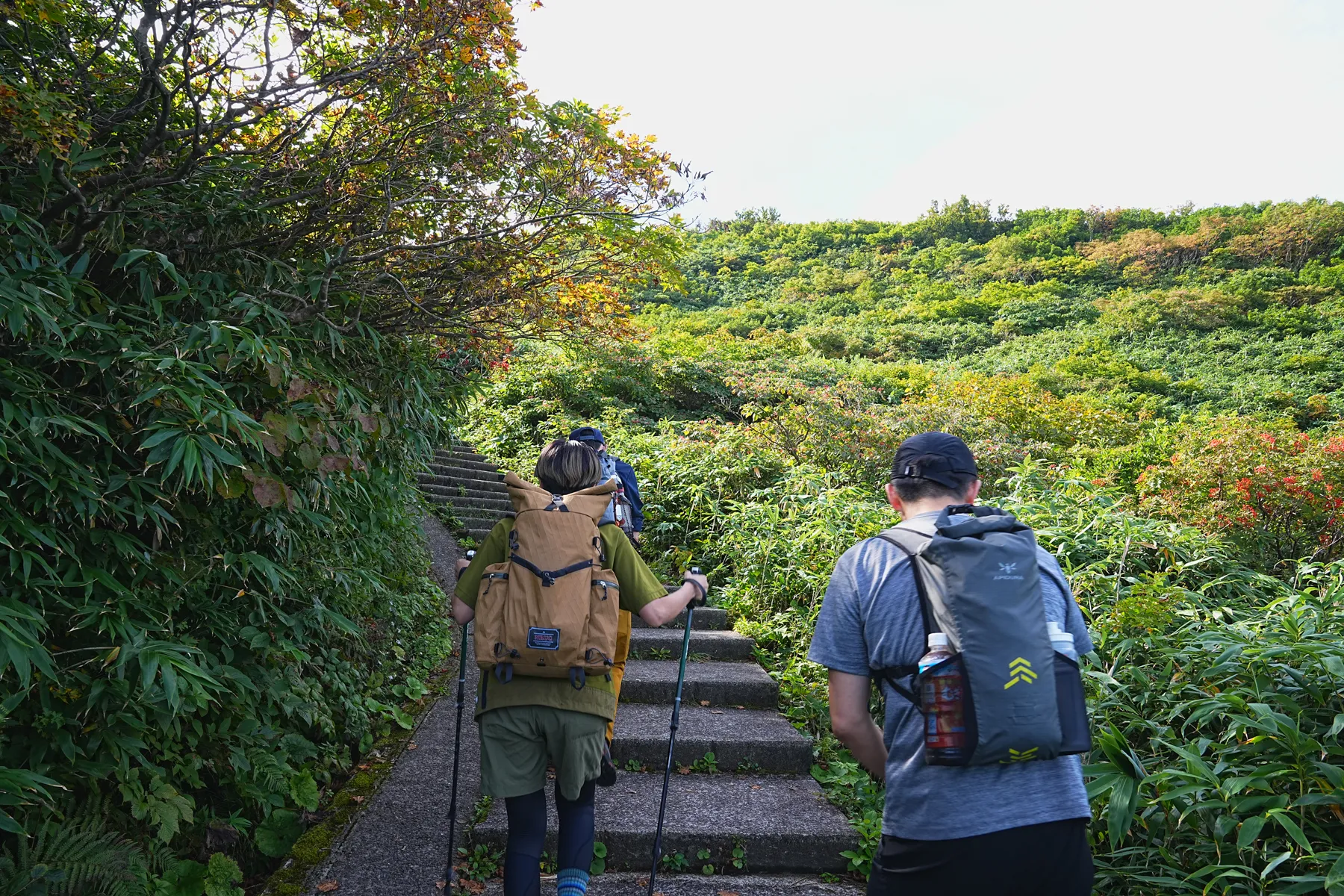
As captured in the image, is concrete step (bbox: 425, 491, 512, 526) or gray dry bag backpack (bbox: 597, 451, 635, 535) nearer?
gray dry bag backpack (bbox: 597, 451, 635, 535)

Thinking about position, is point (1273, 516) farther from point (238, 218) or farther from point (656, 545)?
point (238, 218)

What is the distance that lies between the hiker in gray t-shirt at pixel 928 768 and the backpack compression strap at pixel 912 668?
1cm

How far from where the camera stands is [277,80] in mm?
3020

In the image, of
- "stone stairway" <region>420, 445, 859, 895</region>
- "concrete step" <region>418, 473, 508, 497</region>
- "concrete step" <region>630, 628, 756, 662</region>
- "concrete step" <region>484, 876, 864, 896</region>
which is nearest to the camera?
"concrete step" <region>484, 876, 864, 896</region>

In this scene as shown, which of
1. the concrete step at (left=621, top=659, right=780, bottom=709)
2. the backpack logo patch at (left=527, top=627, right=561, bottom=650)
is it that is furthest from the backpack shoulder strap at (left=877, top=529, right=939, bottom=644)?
the concrete step at (left=621, top=659, right=780, bottom=709)

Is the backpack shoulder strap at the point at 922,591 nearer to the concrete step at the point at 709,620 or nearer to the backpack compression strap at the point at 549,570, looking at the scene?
the backpack compression strap at the point at 549,570

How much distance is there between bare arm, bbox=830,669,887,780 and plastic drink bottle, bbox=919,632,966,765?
0.16m

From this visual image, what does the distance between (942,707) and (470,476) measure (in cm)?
952

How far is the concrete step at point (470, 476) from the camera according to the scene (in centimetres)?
954

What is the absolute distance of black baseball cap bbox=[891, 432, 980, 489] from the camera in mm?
1697

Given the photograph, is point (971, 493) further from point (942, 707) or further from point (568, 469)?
point (568, 469)

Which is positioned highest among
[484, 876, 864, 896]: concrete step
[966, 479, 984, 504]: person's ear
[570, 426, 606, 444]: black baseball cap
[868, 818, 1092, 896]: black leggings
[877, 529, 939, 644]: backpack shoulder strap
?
[570, 426, 606, 444]: black baseball cap

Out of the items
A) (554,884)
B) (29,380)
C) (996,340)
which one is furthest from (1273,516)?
(996,340)

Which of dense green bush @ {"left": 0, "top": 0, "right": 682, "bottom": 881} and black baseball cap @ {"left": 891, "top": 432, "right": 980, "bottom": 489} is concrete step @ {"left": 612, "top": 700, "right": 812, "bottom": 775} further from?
black baseball cap @ {"left": 891, "top": 432, "right": 980, "bottom": 489}
